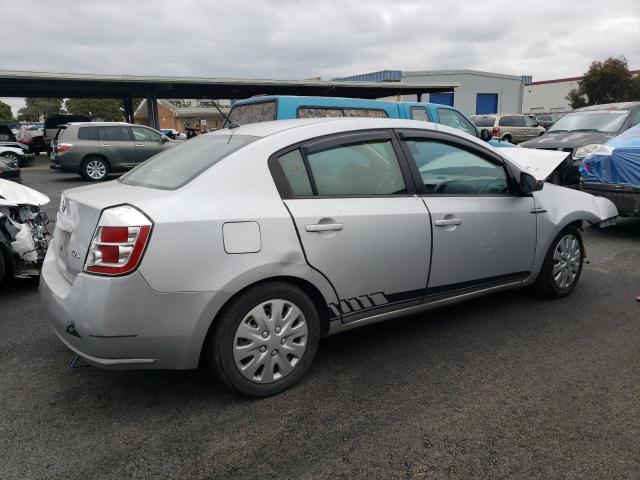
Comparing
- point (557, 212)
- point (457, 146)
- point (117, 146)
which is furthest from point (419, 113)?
point (117, 146)

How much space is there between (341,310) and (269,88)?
23.3 metres

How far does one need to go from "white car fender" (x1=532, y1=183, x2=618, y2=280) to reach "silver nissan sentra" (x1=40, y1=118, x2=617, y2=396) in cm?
18

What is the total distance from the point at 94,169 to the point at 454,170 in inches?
538

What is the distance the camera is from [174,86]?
23.0 metres

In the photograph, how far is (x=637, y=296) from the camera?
435 cm

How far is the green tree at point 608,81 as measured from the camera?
1516 inches

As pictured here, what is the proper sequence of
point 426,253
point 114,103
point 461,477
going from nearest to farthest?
point 461,477 < point 426,253 < point 114,103

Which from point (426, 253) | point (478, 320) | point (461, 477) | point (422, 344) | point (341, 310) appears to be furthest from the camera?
point (478, 320)

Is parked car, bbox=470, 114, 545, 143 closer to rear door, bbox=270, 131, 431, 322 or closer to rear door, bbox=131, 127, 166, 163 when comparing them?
rear door, bbox=131, 127, 166, 163

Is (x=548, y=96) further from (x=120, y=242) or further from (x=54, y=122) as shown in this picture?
(x=120, y=242)

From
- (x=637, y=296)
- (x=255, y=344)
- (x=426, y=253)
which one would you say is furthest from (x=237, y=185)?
(x=637, y=296)

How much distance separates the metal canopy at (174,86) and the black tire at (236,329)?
20.6 meters

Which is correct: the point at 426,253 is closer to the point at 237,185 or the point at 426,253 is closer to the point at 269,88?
the point at 237,185

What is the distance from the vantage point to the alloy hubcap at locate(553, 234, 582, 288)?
4.18 m
